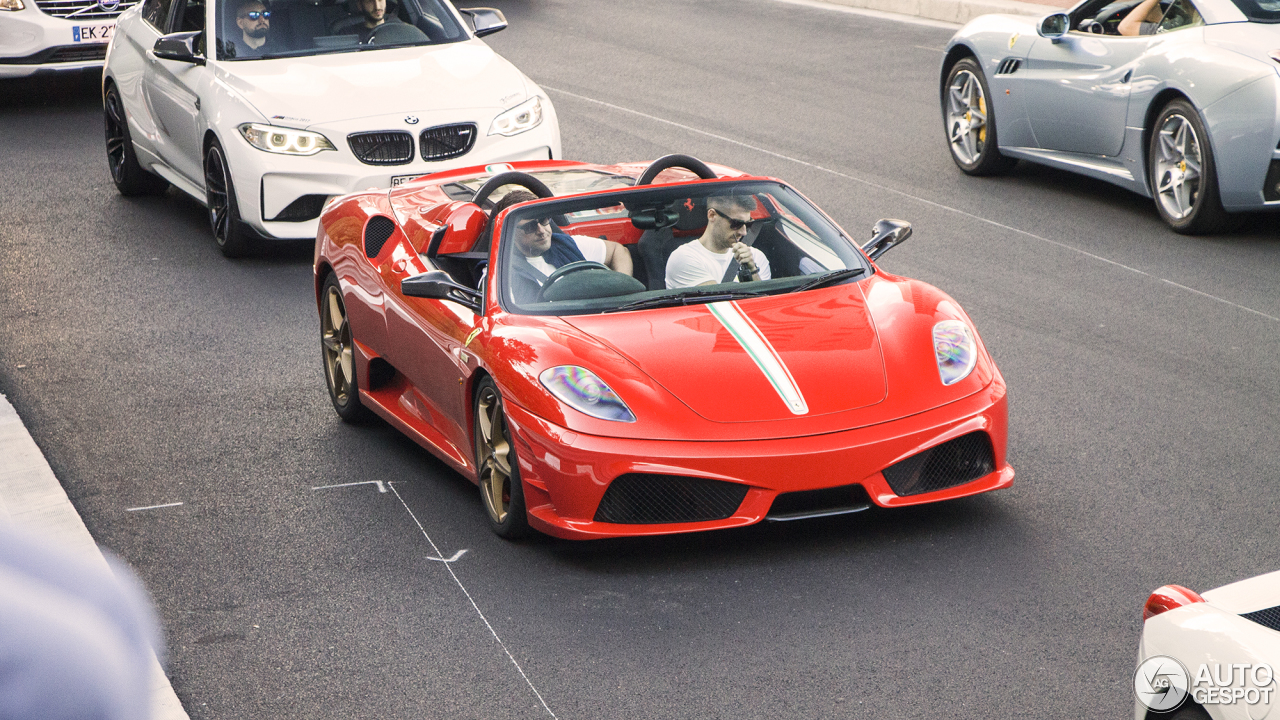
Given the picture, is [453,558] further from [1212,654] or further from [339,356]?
[1212,654]

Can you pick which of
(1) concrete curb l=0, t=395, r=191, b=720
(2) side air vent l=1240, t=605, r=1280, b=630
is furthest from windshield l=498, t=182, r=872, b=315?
(2) side air vent l=1240, t=605, r=1280, b=630

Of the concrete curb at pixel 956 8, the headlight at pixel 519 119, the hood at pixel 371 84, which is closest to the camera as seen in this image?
the hood at pixel 371 84

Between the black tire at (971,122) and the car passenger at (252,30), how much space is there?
17.3ft

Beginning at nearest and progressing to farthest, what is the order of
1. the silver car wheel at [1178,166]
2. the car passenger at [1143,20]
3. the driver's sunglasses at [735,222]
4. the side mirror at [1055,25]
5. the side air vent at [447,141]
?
1. the driver's sunglasses at [735,222]
2. the silver car wheel at [1178,166]
3. the side air vent at [447,141]
4. the car passenger at [1143,20]
5. the side mirror at [1055,25]

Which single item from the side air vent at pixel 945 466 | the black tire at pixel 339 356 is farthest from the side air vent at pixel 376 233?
the side air vent at pixel 945 466

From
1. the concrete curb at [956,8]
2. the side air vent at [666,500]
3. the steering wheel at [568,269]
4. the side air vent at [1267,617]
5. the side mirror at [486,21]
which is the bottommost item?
the concrete curb at [956,8]

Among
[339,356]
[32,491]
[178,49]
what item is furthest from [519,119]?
[32,491]

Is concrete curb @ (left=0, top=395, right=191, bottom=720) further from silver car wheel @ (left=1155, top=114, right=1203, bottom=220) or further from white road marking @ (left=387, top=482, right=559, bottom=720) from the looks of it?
silver car wheel @ (left=1155, top=114, right=1203, bottom=220)

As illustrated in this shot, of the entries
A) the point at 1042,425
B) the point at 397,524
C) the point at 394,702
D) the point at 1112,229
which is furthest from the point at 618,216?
the point at 1112,229

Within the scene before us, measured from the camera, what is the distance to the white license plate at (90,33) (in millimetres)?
15617

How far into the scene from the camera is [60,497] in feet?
19.6

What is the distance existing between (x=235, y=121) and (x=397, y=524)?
5001mm

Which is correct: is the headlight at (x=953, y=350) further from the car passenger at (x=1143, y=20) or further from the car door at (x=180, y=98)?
the car door at (x=180, y=98)

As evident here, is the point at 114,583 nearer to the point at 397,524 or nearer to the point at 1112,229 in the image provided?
the point at 397,524
